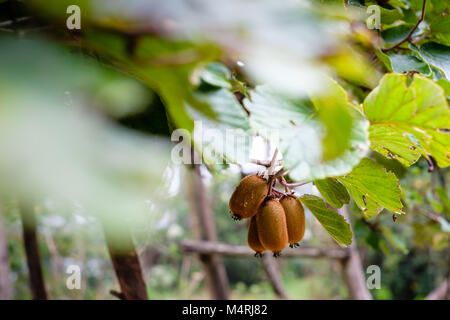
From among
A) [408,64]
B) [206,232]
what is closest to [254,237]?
[408,64]

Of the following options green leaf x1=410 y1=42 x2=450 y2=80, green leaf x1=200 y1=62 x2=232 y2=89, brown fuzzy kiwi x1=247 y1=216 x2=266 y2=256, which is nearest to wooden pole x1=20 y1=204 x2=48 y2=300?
brown fuzzy kiwi x1=247 y1=216 x2=266 y2=256

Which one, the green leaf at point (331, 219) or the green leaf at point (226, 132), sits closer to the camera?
the green leaf at point (226, 132)

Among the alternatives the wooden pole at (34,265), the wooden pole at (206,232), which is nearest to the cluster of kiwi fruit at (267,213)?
the wooden pole at (34,265)

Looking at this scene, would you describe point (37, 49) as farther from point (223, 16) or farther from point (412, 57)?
point (412, 57)

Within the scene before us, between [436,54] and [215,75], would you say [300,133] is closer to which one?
[215,75]

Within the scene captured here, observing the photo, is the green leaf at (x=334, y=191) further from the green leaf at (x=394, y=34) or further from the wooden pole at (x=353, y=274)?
the wooden pole at (x=353, y=274)
